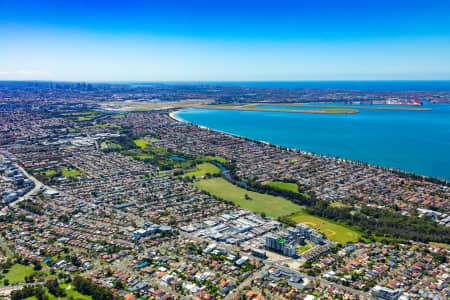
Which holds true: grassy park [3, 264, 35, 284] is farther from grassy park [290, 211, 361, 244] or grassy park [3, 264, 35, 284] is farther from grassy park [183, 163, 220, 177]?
grassy park [183, 163, 220, 177]

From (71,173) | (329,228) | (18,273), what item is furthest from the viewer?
(71,173)

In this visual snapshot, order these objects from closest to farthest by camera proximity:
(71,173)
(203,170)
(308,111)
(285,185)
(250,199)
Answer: (250,199)
(285,185)
(71,173)
(203,170)
(308,111)

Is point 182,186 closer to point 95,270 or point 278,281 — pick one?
point 95,270

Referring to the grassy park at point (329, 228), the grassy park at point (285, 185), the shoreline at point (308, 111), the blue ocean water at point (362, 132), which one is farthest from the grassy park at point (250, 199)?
the shoreline at point (308, 111)

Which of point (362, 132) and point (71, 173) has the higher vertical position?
point (362, 132)

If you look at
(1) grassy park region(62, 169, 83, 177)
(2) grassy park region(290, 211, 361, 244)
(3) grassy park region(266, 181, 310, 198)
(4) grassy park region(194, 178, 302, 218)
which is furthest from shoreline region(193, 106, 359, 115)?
(2) grassy park region(290, 211, 361, 244)

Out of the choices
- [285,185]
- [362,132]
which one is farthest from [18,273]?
[362,132]

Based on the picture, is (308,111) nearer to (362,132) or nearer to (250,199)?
(362,132)
